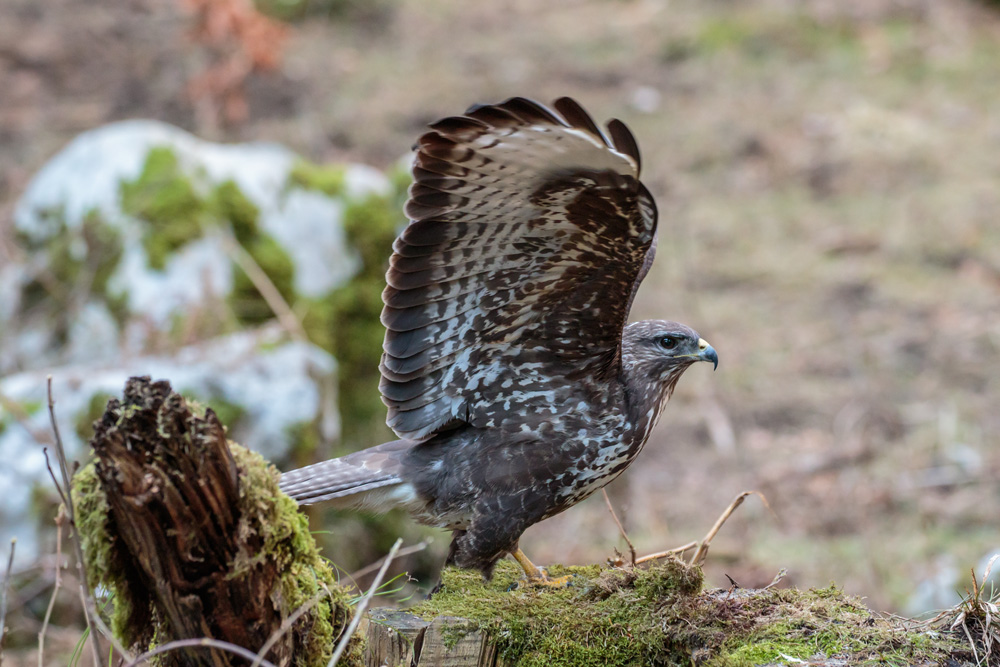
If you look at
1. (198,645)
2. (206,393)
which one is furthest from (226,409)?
(198,645)

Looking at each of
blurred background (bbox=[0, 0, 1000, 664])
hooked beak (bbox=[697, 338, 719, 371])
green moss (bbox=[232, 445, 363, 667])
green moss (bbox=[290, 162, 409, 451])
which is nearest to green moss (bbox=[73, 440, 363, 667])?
green moss (bbox=[232, 445, 363, 667])

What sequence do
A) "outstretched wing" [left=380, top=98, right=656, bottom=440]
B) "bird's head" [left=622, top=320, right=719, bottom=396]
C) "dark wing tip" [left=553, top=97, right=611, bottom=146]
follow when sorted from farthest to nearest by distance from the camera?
"bird's head" [left=622, top=320, right=719, bottom=396], "outstretched wing" [left=380, top=98, right=656, bottom=440], "dark wing tip" [left=553, top=97, right=611, bottom=146]

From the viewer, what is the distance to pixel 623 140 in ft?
10.5

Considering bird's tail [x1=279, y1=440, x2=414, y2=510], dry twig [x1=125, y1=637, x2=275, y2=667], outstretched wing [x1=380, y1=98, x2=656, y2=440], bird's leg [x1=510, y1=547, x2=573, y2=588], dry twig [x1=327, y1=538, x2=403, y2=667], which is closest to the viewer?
dry twig [x1=125, y1=637, x2=275, y2=667]

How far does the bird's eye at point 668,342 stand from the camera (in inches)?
180

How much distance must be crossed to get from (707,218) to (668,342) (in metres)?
7.27

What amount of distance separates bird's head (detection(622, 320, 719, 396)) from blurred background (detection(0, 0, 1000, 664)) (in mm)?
1450

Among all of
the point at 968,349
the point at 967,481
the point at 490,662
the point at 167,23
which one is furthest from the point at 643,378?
the point at 167,23

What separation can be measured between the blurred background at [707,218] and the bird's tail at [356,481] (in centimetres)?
144

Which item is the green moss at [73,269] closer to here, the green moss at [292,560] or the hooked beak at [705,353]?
the hooked beak at [705,353]

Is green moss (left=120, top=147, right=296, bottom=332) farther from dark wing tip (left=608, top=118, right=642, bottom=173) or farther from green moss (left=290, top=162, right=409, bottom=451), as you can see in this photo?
dark wing tip (left=608, top=118, right=642, bottom=173)

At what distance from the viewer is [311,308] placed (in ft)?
24.8

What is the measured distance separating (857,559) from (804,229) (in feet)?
16.2

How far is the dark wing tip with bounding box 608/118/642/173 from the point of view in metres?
3.12
